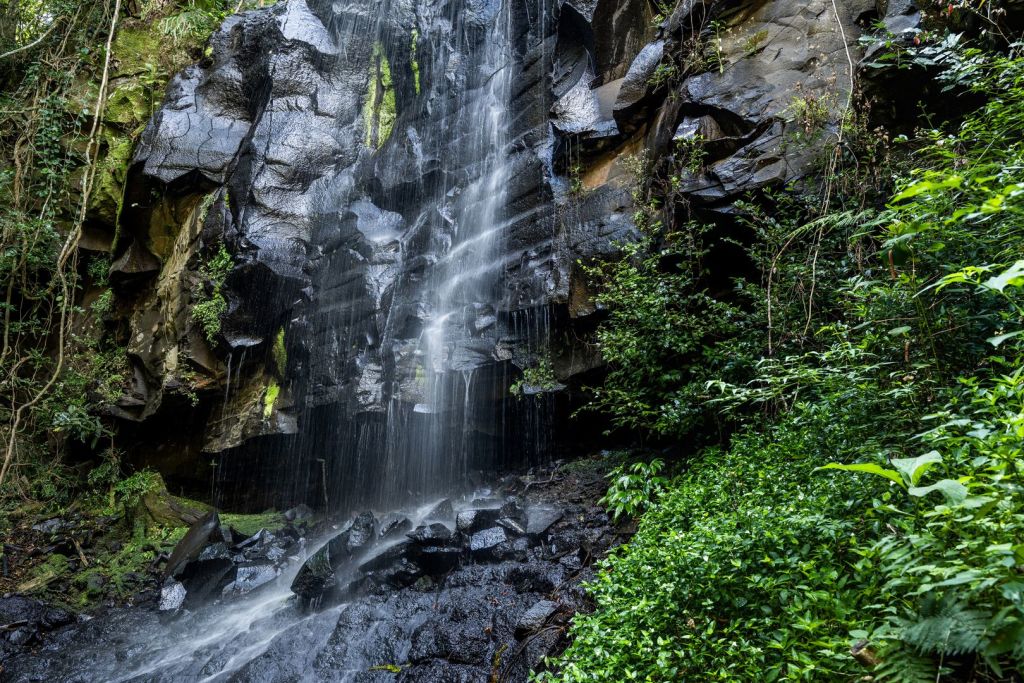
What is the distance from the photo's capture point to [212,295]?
9.64 meters

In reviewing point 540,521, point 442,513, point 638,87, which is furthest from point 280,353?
point 638,87

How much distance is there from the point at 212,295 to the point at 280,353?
59.3 inches

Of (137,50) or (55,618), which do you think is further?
(137,50)

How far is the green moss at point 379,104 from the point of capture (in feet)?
40.0

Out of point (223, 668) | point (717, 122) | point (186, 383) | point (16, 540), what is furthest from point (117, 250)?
point (717, 122)

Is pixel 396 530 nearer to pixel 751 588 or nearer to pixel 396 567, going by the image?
pixel 396 567

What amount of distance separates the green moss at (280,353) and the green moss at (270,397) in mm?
205

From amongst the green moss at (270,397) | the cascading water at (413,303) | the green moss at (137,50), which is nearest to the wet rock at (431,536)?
the cascading water at (413,303)

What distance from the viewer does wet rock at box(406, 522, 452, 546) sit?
647 cm

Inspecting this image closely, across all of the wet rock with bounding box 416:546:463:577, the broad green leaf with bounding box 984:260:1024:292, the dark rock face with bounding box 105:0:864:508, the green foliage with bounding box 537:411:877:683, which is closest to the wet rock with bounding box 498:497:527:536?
the wet rock with bounding box 416:546:463:577

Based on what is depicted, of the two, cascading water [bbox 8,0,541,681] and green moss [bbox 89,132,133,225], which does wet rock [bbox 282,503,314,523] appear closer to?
cascading water [bbox 8,0,541,681]

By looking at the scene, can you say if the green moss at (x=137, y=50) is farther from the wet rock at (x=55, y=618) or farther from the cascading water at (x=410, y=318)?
the wet rock at (x=55, y=618)

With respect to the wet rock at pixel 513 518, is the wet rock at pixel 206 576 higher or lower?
lower

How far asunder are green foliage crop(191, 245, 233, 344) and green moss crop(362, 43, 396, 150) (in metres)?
4.15
